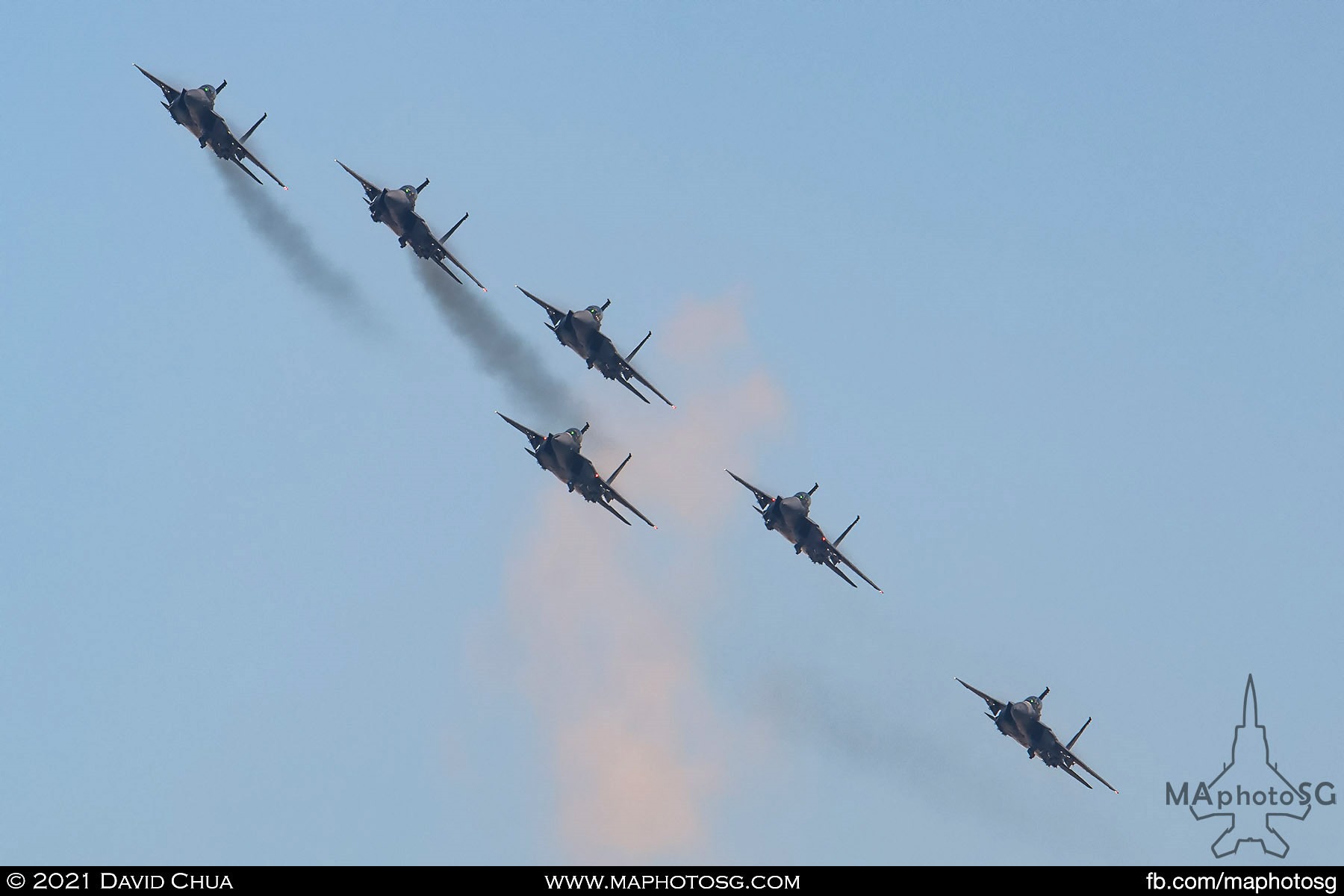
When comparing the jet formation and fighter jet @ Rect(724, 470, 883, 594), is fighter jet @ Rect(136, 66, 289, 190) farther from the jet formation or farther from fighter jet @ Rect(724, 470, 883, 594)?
fighter jet @ Rect(724, 470, 883, 594)

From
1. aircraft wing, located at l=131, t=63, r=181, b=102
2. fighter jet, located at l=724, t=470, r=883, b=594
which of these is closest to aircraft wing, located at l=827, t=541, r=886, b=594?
fighter jet, located at l=724, t=470, r=883, b=594

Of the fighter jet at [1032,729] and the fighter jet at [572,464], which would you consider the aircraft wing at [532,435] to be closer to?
the fighter jet at [572,464]

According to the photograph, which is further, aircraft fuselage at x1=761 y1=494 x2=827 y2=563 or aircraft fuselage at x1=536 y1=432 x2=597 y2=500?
aircraft fuselage at x1=761 y1=494 x2=827 y2=563

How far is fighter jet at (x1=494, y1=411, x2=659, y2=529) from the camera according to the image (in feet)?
432

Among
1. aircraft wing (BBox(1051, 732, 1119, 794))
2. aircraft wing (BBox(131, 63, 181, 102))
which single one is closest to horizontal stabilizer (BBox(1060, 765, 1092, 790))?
aircraft wing (BBox(1051, 732, 1119, 794))

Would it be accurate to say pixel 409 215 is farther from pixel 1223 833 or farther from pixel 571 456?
pixel 1223 833

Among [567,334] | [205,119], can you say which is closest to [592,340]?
[567,334]

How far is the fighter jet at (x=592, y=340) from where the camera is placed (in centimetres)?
13512

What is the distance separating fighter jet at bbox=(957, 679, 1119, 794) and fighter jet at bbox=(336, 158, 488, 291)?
167 ft

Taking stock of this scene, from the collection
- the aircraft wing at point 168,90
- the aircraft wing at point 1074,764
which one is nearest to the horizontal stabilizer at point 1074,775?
the aircraft wing at point 1074,764

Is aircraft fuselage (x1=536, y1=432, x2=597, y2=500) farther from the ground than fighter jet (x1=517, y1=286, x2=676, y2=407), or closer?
closer
